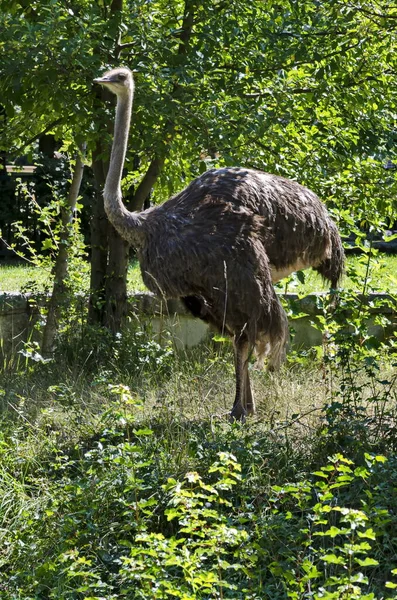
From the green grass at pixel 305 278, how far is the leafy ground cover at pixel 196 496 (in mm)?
700

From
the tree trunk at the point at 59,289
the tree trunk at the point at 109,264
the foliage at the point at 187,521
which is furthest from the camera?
the tree trunk at the point at 109,264

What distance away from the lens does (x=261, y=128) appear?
7.32 metres

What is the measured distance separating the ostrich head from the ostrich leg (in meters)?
1.76

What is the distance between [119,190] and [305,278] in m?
4.14

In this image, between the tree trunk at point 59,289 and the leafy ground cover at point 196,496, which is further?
the tree trunk at point 59,289

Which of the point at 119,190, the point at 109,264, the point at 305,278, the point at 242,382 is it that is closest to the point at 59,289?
the point at 109,264

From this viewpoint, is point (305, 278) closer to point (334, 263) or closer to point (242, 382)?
point (334, 263)

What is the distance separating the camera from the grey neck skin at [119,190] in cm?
680

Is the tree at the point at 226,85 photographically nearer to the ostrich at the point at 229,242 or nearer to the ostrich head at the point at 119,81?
the ostrich head at the point at 119,81

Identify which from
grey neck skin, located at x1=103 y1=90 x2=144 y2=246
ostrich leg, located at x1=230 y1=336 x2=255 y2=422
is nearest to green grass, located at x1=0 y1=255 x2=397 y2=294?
ostrich leg, located at x1=230 y1=336 x2=255 y2=422

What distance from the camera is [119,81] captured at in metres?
6.84

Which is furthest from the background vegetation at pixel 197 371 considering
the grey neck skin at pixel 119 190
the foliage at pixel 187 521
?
the grey neck skin at pixel 119 190

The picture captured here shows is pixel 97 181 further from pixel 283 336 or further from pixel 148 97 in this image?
pixel 283 336

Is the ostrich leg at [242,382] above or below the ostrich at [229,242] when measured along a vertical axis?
below
